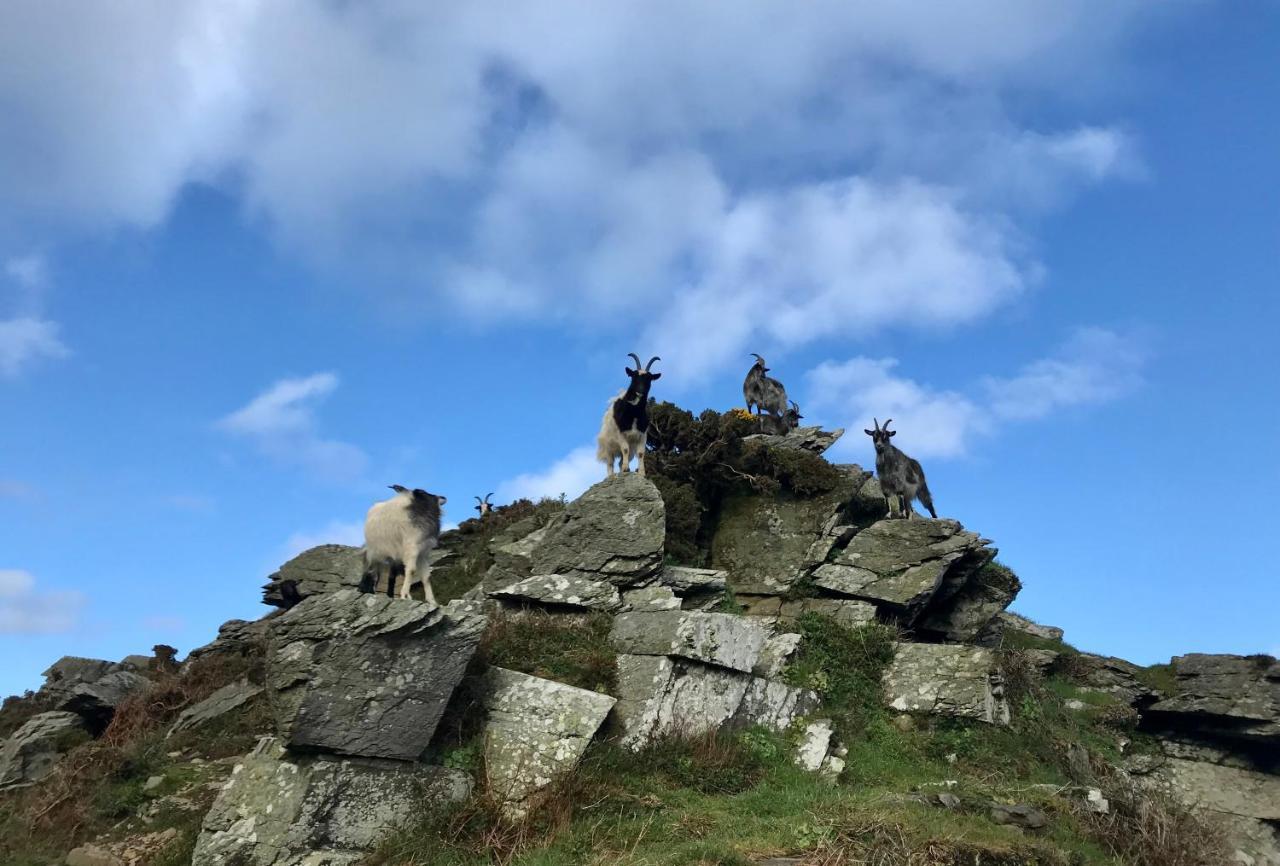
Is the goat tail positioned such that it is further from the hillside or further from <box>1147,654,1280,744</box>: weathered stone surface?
<box>1147,654,1280,744</box>: weathered stone surface

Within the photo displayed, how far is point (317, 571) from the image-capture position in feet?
74.6

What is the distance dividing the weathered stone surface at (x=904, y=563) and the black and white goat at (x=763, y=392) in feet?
28.0

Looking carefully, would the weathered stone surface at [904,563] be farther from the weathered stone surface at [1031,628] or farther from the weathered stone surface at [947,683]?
the weathered stone surface at [1031,628]

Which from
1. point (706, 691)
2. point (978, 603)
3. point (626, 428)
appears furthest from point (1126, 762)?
point (626, 428)

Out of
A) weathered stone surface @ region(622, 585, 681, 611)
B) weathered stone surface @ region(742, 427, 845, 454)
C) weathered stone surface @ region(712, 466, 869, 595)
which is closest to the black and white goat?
weathered stone surface @ region(742, 427, 845, 454)

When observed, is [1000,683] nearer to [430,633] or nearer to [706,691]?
[706,691]

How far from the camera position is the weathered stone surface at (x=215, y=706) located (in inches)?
585

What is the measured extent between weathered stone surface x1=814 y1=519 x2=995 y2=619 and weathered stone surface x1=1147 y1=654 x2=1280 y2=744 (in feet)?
15.8

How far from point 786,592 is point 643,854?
9.81 meters

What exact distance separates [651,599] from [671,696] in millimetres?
3374

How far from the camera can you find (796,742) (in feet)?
43.6

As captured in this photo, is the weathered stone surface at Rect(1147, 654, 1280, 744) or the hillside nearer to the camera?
the hillside

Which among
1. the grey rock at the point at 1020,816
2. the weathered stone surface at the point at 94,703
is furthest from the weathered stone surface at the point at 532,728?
the weathered stone surface at the point at 94,703

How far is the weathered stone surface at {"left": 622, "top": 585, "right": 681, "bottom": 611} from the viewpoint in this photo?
51.5ft
